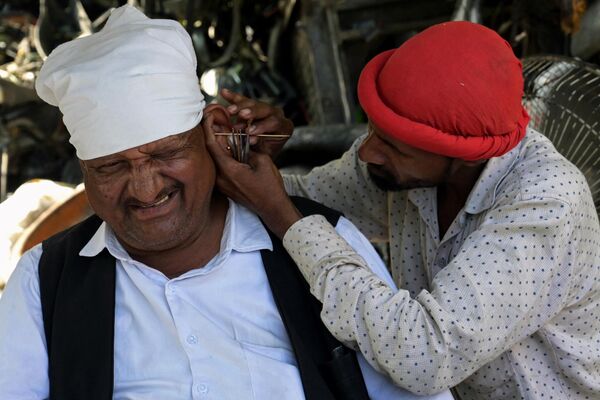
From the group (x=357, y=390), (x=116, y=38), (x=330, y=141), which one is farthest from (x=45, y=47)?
(x=357, y=390)

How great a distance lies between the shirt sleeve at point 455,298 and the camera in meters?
1.89

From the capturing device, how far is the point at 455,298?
1918 mm

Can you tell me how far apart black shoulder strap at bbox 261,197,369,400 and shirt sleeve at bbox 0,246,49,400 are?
0.57m

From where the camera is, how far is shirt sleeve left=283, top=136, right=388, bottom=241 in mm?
2619

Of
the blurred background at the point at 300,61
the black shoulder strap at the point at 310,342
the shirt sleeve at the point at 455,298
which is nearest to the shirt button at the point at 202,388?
the black shoulder strap at the point at 310,342

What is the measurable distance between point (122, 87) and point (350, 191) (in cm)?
92

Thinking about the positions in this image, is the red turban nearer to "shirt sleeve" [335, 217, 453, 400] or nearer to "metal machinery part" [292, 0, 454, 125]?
"shirt sleeve" [335, 217, 453, 400]

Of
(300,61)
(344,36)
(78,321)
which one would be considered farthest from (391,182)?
(300,61)

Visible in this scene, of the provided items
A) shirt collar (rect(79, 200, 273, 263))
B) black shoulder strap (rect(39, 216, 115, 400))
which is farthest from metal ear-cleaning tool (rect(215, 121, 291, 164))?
black shoulder strap (rect(39, 216, 115, 400))

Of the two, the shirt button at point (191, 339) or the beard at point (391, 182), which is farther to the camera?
the beard at point (391, 182)

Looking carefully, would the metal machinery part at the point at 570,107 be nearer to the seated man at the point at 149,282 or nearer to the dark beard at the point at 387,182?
the dark beard at the point at 387,182

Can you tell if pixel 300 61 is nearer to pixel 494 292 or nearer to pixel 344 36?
pixel 344 36

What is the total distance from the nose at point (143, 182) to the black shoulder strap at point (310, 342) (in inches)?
13.7

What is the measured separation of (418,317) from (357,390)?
28cm
